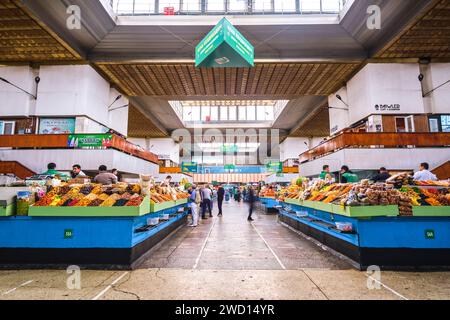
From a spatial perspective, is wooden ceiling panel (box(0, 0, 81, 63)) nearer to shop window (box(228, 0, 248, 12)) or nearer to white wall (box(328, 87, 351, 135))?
shop window (box(228, 0, 248, 12))

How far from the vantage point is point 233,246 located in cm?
533

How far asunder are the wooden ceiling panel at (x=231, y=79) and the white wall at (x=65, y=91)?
3.43ft

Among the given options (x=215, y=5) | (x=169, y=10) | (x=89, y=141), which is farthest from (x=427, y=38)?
(x=89, y=141)

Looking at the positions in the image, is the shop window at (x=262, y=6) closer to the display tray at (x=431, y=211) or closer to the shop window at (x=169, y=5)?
the shop window at (x=169, y=5)

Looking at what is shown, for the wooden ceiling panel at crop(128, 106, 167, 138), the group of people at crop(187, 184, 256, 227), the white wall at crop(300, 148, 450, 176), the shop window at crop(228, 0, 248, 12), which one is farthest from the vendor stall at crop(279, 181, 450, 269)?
the wooden ceiling panel at crop(128, 106, 167, 138)

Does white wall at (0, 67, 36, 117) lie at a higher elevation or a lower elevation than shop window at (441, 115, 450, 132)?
higher

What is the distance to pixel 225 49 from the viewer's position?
5.71 m

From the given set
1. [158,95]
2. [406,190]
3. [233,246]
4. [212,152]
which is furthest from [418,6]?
[212,152]

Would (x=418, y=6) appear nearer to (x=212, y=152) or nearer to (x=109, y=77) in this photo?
(x=109, y=77)

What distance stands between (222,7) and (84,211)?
32.3 feet

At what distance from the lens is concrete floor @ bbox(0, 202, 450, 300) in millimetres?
2721

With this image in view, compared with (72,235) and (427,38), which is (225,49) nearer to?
(72,235)

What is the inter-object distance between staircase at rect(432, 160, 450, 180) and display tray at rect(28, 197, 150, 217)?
441 inches

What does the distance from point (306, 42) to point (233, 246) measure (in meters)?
9.10
